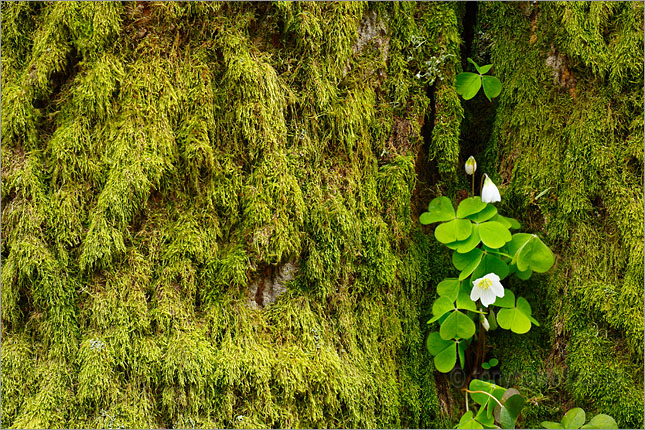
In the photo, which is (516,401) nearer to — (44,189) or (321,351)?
(321,351)

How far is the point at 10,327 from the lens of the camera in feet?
5.99

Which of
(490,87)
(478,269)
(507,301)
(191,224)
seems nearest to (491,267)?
(478,269)

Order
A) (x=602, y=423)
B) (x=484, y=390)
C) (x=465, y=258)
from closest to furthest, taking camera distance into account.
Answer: (x=602, y=423) → (x=484, y=390) → (x=465, y=258)

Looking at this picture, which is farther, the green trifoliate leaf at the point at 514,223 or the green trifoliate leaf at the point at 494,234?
the green trifoliate leaf at the point at 514,223

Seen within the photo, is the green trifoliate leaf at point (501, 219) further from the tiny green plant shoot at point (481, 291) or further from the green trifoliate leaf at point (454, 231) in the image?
the green trifoliate leaf at point (454, 231)

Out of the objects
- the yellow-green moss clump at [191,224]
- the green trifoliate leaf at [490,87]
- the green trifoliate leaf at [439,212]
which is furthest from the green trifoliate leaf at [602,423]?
the green trifoliate leaf at [490,87]

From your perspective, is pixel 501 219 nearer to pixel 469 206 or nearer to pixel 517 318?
pixel 469 206

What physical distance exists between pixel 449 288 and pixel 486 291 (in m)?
0.15

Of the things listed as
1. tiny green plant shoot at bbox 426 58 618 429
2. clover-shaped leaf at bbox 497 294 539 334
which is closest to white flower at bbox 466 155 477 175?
tiny green plant shoot at bbox 426 58 618 429

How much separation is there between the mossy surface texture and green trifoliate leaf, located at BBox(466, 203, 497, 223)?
0.19 m

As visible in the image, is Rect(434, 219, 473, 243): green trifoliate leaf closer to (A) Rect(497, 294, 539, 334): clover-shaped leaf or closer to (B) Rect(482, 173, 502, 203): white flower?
(B) Rect(482, 173, 502, 203): white flower

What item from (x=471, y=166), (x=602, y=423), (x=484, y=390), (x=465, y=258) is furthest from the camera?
(x=471, y=166)

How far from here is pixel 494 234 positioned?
2.05 metres

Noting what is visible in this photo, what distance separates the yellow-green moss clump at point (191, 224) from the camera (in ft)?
5.80
